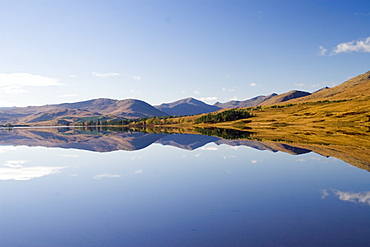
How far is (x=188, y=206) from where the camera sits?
1839 centimetres

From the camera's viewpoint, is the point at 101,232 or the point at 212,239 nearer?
the point at 212,239

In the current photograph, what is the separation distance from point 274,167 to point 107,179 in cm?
1931

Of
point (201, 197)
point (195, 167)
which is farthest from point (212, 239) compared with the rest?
point (195, 167)

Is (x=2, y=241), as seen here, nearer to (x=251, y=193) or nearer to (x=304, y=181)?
(x=251, y=193)

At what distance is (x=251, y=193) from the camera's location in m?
21.5

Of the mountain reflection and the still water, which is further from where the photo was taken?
the mountain reflection

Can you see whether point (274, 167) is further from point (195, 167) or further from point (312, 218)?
point (312, 218)

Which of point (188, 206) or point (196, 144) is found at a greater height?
point (188, 206)

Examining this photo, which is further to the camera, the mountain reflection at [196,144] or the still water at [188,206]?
the mountain reflection at [196,144]

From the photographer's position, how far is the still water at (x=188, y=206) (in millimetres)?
13641

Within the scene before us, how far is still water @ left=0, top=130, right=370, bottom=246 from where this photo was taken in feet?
44.8

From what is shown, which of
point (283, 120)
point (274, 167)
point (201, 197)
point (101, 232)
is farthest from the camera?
point (283, 120)

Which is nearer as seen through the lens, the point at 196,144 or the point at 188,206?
the point at 188,206

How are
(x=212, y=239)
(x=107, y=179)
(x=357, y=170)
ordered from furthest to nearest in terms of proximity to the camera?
1. (x=357, y=170)
2. (x=107, y=179)
3. (x=212, y=239)
